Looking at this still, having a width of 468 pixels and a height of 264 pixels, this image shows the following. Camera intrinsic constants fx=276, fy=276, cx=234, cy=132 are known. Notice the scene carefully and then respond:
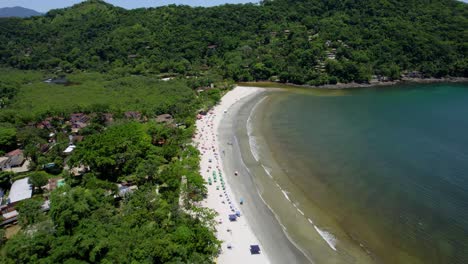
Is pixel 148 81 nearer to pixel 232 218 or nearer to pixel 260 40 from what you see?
pixel 260 40

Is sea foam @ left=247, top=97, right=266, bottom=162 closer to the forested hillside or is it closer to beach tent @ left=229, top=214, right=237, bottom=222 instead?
beach tent @ left=229, top=214, right=237, bottom=222

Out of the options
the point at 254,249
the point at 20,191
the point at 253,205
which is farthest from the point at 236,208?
the point at 20,191

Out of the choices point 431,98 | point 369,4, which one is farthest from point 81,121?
point 369,4

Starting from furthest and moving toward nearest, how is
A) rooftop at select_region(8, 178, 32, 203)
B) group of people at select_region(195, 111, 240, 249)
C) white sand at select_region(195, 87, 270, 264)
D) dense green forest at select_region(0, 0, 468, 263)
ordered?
rooftop at select_region(8, 178, 32, 203), group of people at select_region(195, 111, 240, 249), white sand at select_region(195, 87, 270, 264), dense green forest at select_region(0, 0, 468, 263)

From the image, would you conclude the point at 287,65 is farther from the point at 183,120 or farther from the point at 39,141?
the point at 39,141

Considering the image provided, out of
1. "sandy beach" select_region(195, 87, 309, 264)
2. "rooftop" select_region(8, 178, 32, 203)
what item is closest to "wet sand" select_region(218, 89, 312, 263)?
"sandy beach" select_region(195, 87, 309, 264)

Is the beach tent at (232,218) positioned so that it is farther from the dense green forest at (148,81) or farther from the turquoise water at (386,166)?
the turquoise water at (386,166)
